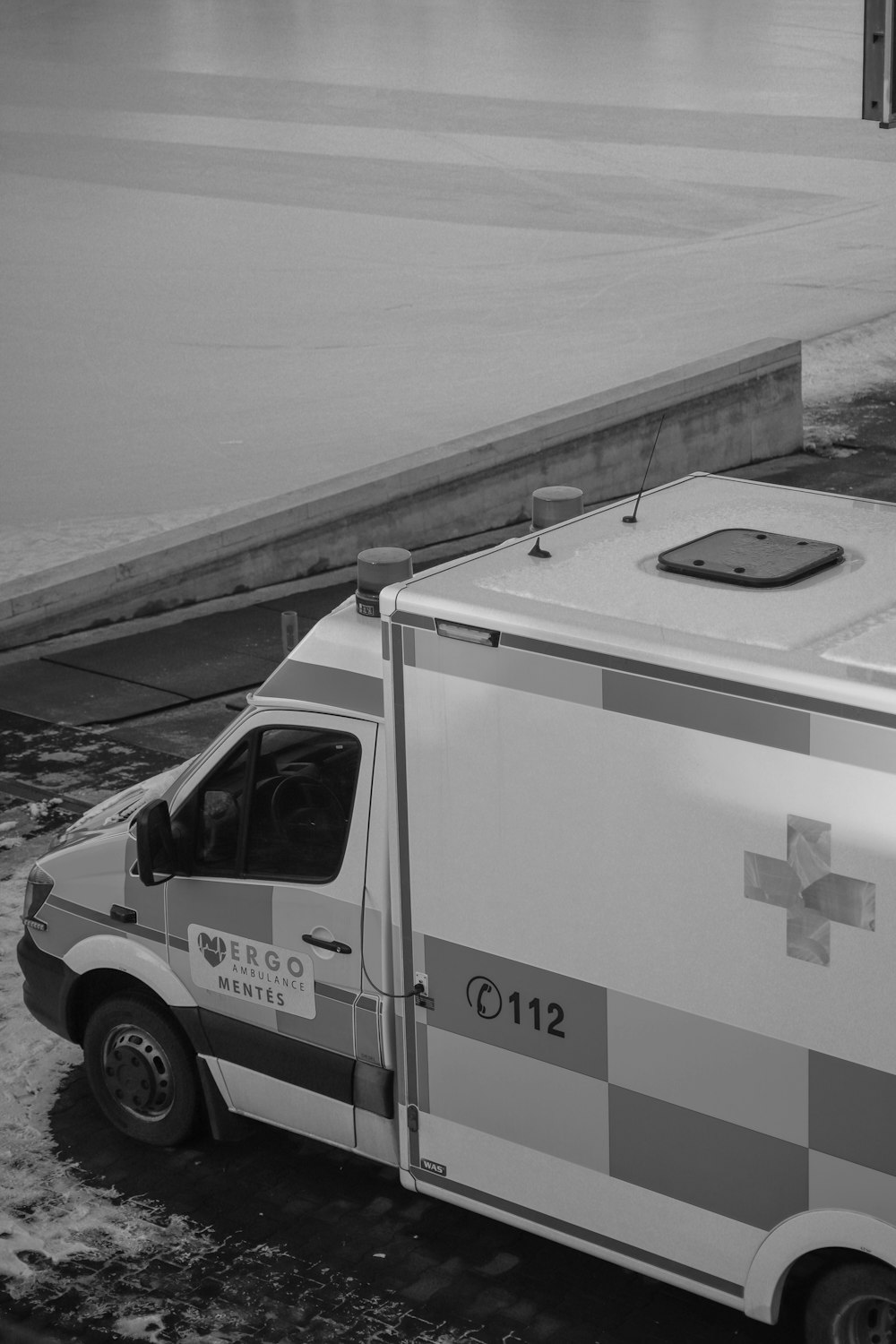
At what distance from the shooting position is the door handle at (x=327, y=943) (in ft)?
19.7

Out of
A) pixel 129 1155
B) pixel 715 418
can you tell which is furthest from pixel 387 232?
pixel 129 1155

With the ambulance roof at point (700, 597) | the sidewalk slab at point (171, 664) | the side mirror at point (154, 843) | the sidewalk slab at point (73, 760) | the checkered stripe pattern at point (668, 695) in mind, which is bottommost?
the sidewalk slab at point (73, 760)

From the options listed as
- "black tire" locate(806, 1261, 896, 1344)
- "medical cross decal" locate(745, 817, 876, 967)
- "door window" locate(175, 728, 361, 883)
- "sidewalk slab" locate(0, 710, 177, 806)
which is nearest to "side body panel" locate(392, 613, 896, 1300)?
"medical cross decal" locate(745, 817, 876, 967)

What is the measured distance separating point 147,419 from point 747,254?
30.8ft

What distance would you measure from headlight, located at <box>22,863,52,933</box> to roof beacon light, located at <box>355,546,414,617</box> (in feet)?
6.00

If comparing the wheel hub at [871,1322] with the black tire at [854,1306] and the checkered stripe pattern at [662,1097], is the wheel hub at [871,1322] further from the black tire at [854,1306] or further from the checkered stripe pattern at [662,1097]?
the checkered stripe pattern at [662,1097]

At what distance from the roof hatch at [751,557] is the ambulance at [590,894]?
13mm

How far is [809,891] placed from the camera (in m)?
4.84

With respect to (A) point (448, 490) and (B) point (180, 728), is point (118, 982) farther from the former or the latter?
(A) point (448, 490)

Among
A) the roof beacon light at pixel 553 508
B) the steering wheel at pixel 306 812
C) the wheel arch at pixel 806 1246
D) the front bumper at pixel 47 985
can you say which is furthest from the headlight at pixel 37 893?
the wheel arch at pixel 806 1246

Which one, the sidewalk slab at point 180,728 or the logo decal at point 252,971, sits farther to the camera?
the sidewalk slab at point 180,728

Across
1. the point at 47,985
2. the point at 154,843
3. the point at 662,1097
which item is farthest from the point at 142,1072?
the point at 662,1097

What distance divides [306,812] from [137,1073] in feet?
4.57

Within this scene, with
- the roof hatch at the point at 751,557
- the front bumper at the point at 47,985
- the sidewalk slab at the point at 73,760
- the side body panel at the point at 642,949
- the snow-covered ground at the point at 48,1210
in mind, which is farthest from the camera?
the sidewalk slab at the point at 73,760
